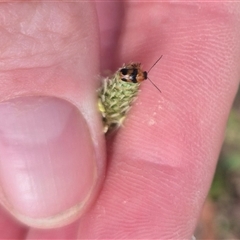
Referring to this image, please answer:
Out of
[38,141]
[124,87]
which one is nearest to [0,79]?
[38,141]

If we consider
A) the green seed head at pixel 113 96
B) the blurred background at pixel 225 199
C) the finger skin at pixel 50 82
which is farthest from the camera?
the blurred background at pixel 225 199

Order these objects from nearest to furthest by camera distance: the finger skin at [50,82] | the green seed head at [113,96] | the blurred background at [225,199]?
the finger skin at [50,82], the green seed head at [113,96], the blurred background at [225,199]

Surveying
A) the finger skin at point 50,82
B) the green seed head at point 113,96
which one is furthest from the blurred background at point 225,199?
the finger skin at point 50,82

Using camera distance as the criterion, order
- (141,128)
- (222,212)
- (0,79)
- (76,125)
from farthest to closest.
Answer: (222,212)
(141,128)
(76,125)
(0,79)

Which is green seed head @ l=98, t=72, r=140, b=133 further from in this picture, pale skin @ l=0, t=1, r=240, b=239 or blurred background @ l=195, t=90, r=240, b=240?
blurred background @ l=195, t=90, r=240, b=240

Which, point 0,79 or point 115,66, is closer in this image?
point 0,79

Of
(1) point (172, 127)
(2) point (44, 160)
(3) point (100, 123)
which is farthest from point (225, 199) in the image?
(2) point (44, 160)

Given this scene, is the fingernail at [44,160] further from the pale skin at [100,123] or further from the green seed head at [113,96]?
the green seed head at [113,96]

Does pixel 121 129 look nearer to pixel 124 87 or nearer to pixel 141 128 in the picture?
pixel 141 128
